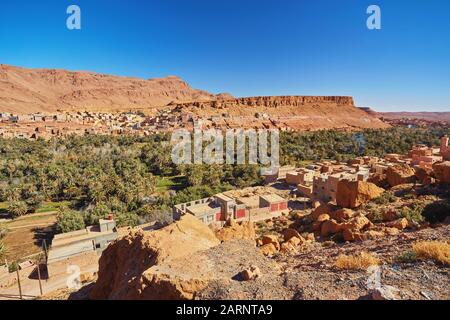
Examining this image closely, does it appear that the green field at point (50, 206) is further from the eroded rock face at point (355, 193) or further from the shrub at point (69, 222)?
the eroded rock face at point (355, 193)

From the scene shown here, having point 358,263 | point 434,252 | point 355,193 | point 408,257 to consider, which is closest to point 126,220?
point 355,193

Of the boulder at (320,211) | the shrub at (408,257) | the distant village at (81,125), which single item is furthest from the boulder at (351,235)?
the distant village at (81,125)

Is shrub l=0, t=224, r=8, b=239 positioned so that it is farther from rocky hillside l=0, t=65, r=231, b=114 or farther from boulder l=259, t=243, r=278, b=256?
rocky hillside l=0, t=65, r=231, b=114

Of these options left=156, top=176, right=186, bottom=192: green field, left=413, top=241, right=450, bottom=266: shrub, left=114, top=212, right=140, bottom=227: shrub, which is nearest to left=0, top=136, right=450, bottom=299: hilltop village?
left=413, top=241, right=450, bottom=266: shrub

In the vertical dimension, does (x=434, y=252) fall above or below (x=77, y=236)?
above

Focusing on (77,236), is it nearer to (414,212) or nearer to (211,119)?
(414,212)

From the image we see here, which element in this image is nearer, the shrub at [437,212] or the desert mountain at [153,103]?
the shrub at [437,212]
